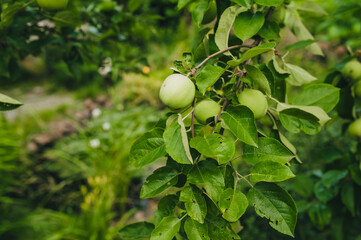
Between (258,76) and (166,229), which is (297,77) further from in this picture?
(166,229)

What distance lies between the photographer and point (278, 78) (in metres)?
0.48

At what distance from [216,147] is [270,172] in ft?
0.31

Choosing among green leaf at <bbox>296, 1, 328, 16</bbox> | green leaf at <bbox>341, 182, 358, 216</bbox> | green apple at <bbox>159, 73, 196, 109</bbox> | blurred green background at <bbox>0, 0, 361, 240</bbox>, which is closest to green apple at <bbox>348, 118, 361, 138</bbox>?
blurred green background at <bbox>0, 0, 361, 240</bbox>

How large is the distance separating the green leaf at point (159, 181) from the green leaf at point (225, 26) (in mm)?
225

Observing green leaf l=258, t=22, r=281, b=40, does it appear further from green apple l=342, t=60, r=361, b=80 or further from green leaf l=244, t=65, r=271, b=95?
green apple l=342, t=60, r=361, b=80

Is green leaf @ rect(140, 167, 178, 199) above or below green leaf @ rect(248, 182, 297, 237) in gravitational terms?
above

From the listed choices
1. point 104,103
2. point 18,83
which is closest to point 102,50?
point 104,103

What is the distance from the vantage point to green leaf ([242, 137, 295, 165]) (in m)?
0.39

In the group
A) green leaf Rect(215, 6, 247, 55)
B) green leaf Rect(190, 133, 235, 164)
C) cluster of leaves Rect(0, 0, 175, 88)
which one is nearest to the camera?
green leaf Rect(190, 133, 235, 164)

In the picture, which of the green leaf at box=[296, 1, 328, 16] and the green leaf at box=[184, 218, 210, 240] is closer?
the green leaf at box=[184, 218, 210, 240]

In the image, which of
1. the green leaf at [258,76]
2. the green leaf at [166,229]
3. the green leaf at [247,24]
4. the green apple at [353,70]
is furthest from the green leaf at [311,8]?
the green leaf at [166,229]

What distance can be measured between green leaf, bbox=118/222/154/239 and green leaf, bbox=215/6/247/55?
0.36m

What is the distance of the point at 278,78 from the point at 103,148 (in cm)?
176

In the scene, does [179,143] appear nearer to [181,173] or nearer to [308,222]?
[181,173]
